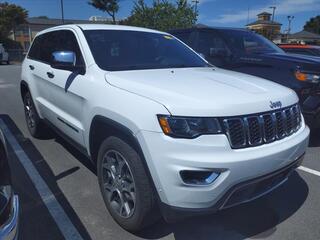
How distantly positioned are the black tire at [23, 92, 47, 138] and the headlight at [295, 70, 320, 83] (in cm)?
401

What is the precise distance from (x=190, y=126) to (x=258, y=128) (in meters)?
0.59

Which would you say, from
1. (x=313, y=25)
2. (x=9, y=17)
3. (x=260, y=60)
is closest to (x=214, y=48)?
(x=260, y=60)

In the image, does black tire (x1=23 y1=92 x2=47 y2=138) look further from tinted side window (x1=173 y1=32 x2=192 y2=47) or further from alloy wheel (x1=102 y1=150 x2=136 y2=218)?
tinted side window (x1=173 y1=32 x2=192 y2=47)

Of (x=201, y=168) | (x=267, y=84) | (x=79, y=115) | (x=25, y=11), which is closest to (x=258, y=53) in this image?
(x=267, y=84)

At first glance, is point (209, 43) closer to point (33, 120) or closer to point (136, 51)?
point (136, 51)

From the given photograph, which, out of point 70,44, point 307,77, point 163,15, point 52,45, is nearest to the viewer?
point 70,44

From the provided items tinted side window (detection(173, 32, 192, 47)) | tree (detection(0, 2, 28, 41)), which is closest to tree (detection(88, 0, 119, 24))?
tree (detection(0, 2, 28, 41))

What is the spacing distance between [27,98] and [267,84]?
409cm

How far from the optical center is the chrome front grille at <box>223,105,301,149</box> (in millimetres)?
2633

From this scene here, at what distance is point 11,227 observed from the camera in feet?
6.96

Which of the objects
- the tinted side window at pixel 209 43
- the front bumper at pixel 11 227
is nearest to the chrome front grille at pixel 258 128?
the front bumper at pixel 11 227

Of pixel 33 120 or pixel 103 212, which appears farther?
pixel 33 120

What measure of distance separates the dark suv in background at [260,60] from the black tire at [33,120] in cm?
309

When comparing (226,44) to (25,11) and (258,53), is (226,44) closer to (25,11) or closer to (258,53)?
(258,53)
